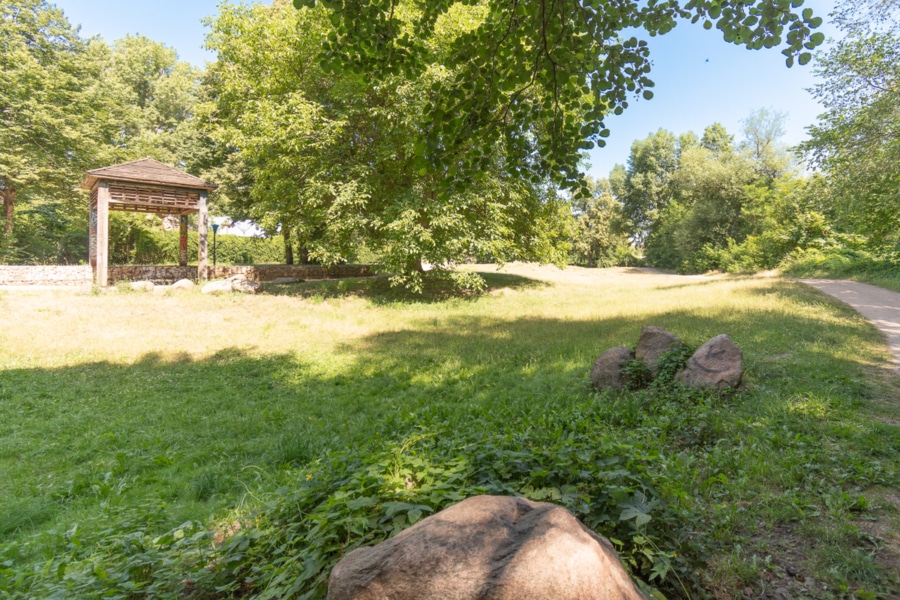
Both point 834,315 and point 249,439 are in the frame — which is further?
point 834,315

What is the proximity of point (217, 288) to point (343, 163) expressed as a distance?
22.6ft

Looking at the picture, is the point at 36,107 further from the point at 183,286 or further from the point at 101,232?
the point at 183,286

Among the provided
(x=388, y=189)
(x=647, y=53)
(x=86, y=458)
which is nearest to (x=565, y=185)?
(x=647, y=53)

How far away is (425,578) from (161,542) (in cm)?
220

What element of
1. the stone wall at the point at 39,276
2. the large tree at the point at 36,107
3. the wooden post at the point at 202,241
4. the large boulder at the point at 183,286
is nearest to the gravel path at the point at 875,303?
the large boulder at the point at 183,286

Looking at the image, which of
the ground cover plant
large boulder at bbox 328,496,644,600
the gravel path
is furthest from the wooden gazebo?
the ground cover plant

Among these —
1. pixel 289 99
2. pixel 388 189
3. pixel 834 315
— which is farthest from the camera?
pixel 388 189

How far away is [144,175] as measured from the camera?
16.8m

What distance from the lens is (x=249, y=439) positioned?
529cm

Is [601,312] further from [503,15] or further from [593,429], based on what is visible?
[503,15]

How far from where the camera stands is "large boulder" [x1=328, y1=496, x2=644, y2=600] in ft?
4.99

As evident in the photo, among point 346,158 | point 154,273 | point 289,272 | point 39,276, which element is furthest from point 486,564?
point 289,272

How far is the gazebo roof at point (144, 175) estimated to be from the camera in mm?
15922

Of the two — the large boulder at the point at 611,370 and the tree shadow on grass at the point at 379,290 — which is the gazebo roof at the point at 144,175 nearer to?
the tree shadow on grass at the point at 379,290
